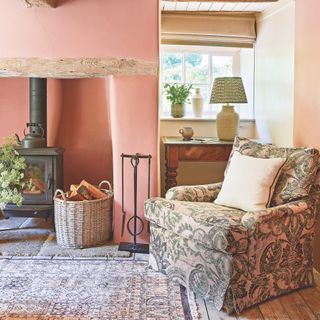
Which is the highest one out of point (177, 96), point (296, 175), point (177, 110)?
point (177, 96)

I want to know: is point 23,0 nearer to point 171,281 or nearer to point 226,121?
point 226,121

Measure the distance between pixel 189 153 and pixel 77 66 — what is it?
1.17 meters

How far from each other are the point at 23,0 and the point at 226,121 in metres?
1.94

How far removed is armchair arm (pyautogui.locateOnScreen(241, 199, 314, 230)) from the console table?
1197mm

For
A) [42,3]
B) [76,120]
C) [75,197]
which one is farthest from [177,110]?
[42,3]

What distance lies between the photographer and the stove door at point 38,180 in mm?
3604

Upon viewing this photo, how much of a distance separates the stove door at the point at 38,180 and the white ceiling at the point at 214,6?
172cm

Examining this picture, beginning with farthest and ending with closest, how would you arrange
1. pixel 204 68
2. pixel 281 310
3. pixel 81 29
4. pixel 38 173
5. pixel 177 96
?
pixel 204 68 < pixel 177 96 < pixel 38 173 < pixel 81 29 < pixel 281 310

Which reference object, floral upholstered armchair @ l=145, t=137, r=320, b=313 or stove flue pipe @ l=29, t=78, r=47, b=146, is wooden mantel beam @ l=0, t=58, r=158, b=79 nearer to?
stove flue pipe @ l=29, t=78, r=47, b=146

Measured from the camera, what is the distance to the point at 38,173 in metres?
3.67

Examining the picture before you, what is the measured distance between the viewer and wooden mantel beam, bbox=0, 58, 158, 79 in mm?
3285

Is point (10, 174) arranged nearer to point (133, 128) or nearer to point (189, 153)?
point (133, 128)

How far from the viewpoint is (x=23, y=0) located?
320 cm

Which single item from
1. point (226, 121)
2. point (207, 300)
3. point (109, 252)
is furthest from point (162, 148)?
point (207, 300)
